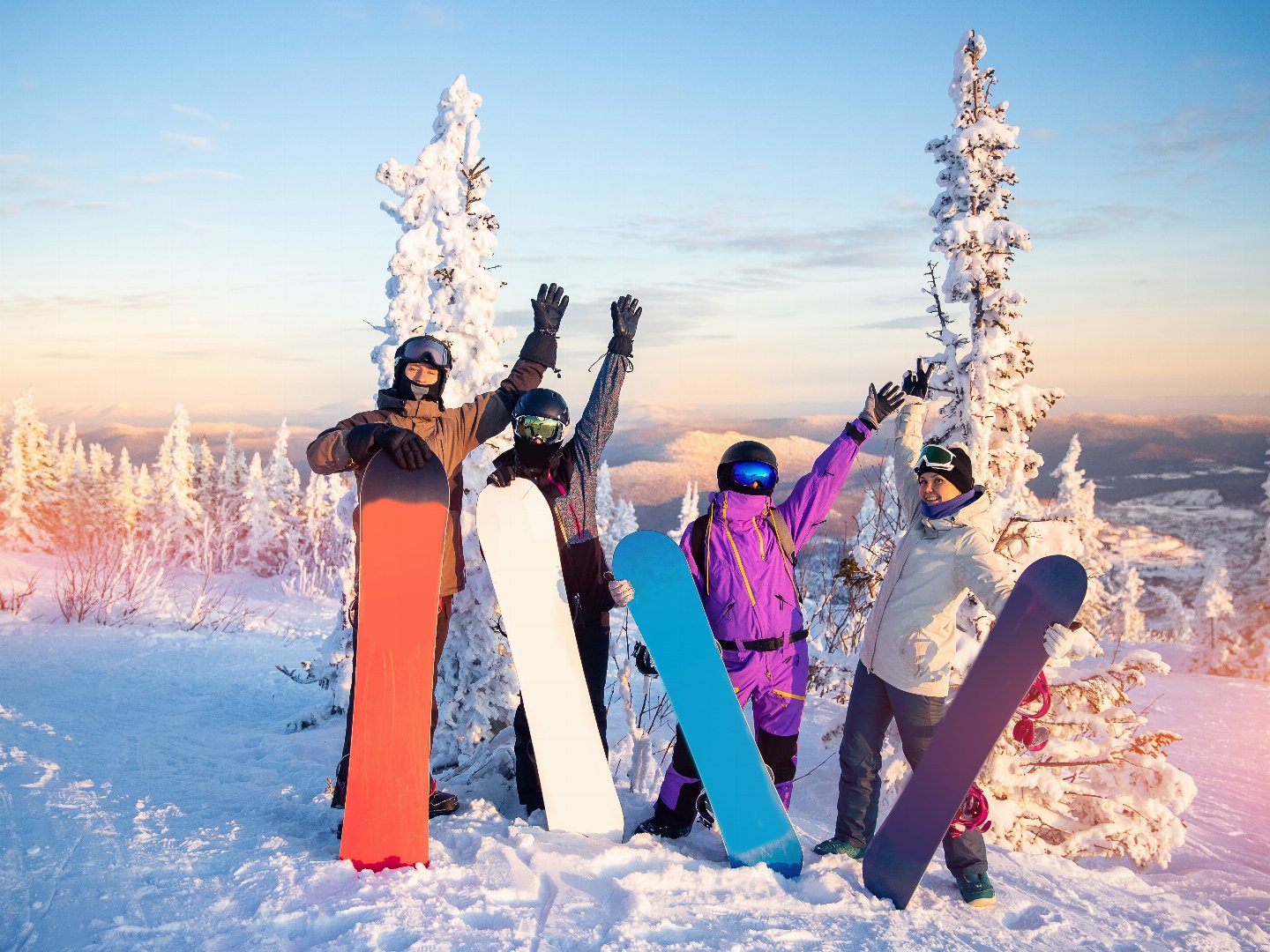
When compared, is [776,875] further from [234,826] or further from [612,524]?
[612,524]

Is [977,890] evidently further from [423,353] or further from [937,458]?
[423,353]

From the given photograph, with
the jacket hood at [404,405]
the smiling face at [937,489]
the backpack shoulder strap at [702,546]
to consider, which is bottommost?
the backpack shoulder strap at [702,546]

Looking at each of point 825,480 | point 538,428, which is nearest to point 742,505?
point 825,480

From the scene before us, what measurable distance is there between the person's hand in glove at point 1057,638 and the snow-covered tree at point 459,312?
471cm

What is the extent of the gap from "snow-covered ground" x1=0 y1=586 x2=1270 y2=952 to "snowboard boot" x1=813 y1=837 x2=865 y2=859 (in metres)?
0.09

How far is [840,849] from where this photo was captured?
4250mm

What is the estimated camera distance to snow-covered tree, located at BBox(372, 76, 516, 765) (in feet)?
23.3

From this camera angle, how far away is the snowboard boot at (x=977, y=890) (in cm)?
381

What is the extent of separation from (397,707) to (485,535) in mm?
1035

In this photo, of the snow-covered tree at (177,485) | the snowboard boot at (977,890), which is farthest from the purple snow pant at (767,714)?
the snow-covered tree at (177,485)

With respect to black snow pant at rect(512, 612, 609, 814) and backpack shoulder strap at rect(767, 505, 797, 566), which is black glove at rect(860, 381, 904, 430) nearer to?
backpack shoulder strap at rect(767, 505, 797, 566)

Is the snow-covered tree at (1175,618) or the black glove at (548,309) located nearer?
the black glove at (548,309)

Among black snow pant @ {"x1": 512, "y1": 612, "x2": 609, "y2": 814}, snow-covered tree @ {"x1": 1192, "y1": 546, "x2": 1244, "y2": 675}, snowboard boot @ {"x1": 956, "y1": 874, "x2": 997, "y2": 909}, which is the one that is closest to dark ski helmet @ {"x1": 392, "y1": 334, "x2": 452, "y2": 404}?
black snow pant @ {"x1": 512, "y1": 612, "x2": 609, "y2": 814}

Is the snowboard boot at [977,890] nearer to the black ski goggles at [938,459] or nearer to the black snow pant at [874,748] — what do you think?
the black snow pant at [874,748]
